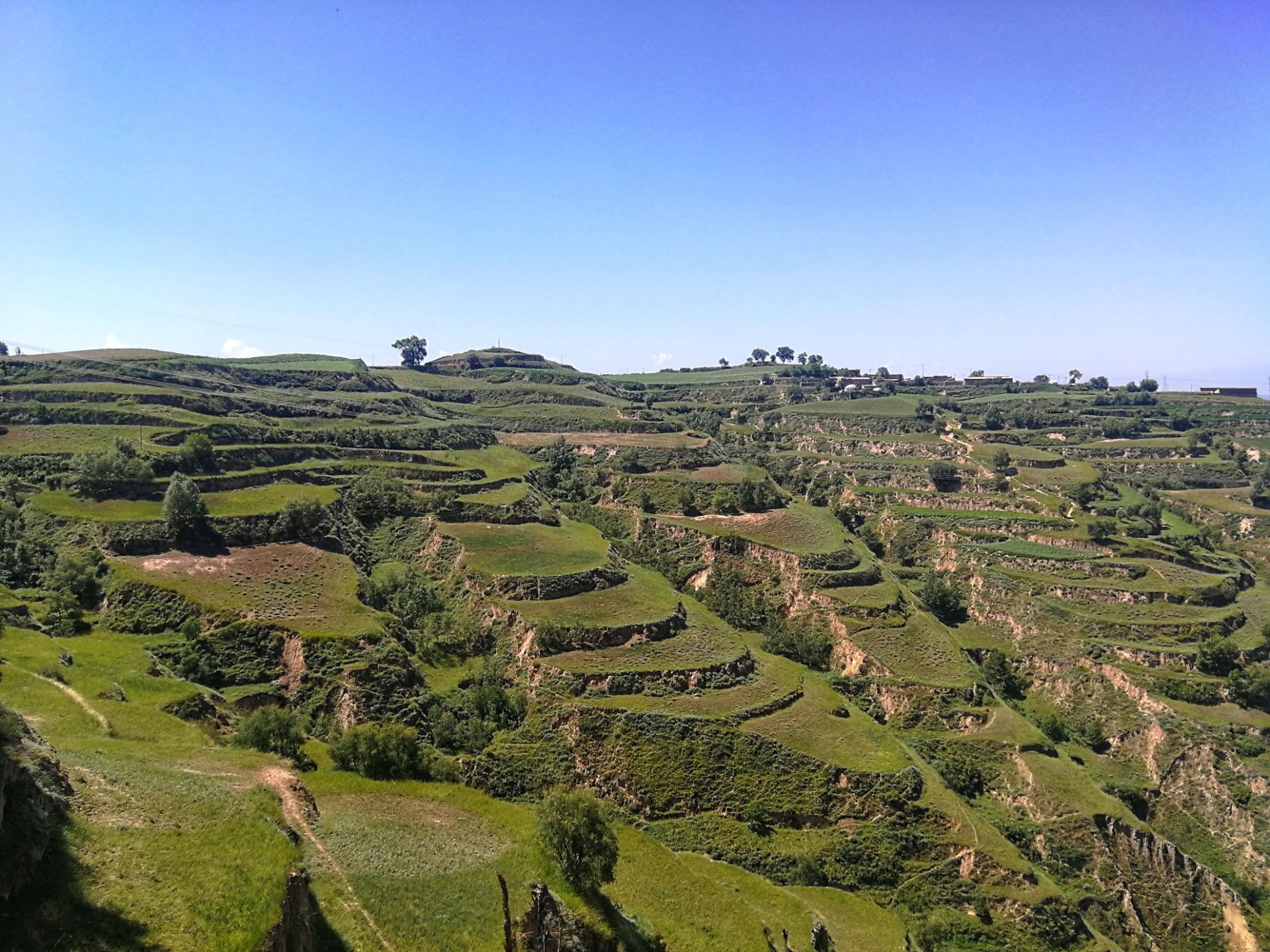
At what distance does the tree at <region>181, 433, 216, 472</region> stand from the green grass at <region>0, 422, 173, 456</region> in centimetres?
735

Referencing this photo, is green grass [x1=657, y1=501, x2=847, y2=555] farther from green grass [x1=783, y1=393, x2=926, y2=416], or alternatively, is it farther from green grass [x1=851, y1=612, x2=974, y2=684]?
green grass [x1=783, y1=393, x2=926, y2=416]

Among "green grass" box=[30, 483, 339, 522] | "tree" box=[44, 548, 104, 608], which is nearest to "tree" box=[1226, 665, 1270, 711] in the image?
"green grass" box=[30, 483, 339, 522]

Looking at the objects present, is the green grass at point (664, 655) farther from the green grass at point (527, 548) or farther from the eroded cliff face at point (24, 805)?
the eroded cliff face at point (24, 805)

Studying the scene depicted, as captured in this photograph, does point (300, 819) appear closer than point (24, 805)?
No

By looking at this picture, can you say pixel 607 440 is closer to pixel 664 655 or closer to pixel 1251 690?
pixel 664 655

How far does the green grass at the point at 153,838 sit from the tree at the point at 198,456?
4415 cm

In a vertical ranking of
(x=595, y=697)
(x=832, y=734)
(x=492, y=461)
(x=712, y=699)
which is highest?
(x=492, y=461)

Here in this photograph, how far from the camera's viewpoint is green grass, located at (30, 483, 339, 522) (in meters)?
67.1

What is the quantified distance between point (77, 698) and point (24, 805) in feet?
75.0

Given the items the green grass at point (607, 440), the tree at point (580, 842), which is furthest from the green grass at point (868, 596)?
the tree at point (580, 842)

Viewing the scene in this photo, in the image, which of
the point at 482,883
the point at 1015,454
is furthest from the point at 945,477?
the point at 482,883

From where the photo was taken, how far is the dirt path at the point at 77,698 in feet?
120

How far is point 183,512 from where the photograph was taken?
66.4 meters

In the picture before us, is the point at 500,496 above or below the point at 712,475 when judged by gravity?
below
